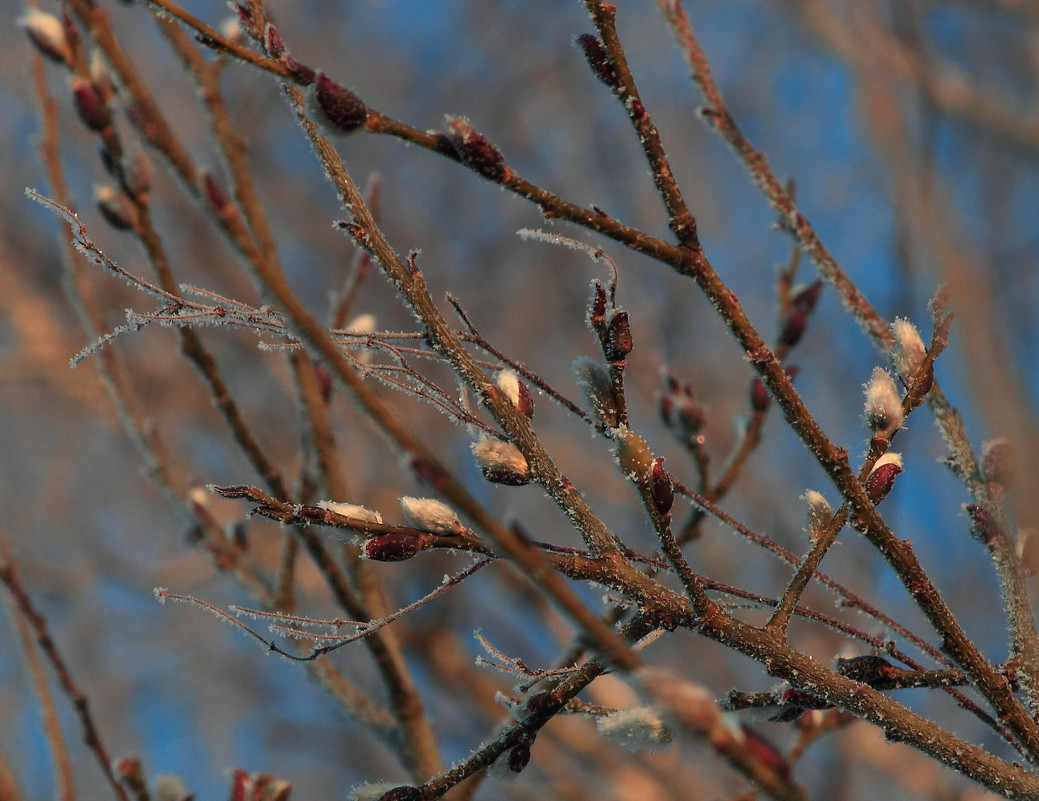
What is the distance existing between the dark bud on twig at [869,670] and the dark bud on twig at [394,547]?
1.34 feet

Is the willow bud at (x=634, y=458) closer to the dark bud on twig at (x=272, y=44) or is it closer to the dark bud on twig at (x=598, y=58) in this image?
the dark bud on twig at (x=598, y=58)

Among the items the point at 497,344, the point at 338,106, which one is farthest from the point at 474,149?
the point at 497,344

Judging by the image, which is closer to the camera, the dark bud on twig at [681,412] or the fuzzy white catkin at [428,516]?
the fuzzy white catkin at [428,516]

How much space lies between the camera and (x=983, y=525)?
2.90 ft

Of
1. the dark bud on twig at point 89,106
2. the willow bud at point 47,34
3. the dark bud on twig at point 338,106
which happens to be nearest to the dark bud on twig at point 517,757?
the dark bud on twig at point 338,106

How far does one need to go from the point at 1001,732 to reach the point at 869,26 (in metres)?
3.11

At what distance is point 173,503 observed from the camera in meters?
1.40

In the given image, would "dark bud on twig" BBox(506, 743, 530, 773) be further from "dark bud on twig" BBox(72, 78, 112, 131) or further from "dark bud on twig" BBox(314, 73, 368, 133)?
"dark bud on twig" BBox(72, 78, 112, 131)

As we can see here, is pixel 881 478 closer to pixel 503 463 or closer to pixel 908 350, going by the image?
pixel 908 350

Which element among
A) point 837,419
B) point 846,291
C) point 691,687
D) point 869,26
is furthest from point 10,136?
point 691,687

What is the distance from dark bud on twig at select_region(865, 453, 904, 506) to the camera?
790 millimetres

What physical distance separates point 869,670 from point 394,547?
44 cm

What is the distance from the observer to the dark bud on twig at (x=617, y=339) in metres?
0.73

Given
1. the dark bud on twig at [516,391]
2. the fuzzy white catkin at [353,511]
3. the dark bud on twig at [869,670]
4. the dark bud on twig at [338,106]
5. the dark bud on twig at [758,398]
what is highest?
the dark bud on twig at [758,398]
